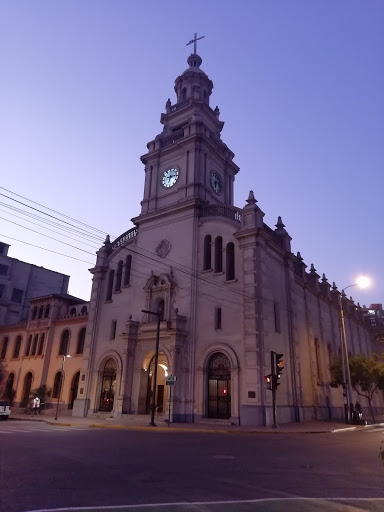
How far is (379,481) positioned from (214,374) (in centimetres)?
2062

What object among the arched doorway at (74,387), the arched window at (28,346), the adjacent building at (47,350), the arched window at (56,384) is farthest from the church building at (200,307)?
the arched window at (28,346)

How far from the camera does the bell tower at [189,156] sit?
36656mm

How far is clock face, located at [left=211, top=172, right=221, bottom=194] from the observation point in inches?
1528

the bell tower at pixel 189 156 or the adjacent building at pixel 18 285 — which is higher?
the bell tower at pixel 189 156

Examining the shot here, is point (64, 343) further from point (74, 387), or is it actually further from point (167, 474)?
point (167, 474)

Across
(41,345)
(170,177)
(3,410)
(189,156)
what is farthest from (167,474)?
(41,345)

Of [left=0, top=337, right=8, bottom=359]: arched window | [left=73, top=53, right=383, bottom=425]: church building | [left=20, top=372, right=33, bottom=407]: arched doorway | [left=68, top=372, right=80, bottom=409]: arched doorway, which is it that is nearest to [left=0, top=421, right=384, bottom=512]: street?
[left=73, top=53, right=383, bottom=425]: church building

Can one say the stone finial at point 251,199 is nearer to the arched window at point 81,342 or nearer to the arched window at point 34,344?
the arched window at point 81,342

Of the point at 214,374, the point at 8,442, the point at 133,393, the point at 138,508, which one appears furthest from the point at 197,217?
the point at 138,508

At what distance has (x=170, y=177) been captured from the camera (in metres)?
38.5

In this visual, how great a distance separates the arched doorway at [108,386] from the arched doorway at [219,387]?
10.3 m

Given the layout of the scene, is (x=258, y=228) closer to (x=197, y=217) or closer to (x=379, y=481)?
(x=197, y=217)

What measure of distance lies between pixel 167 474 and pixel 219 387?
2025 cm

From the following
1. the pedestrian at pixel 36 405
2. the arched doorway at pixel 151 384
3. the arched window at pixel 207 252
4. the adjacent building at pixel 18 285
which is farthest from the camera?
the adjacent building at pixel 18 285
